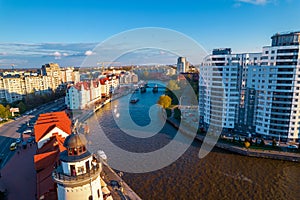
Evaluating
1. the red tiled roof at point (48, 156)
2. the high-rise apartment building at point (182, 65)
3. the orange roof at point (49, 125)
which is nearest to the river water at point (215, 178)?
the orange roof at point (49, 125)

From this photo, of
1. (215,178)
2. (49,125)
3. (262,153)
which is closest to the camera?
(215,178)

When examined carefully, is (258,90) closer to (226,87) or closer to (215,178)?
(226,87)

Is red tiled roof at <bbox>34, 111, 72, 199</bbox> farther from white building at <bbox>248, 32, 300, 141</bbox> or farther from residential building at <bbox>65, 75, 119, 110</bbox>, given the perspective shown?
white building at <bbox>248, 32, 300, 141</bbox>

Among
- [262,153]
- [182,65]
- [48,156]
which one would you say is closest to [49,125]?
[48,156]

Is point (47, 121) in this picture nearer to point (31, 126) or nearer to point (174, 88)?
point (31, 126)

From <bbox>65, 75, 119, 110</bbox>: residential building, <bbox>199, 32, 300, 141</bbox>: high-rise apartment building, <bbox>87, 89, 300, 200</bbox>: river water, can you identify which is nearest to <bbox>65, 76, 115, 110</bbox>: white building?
<bbox>65, 75, 119, 110</bbox>: residential building

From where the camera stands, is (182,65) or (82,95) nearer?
(82,95)

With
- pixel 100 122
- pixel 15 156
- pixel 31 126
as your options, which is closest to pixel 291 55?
pixel 100 122
